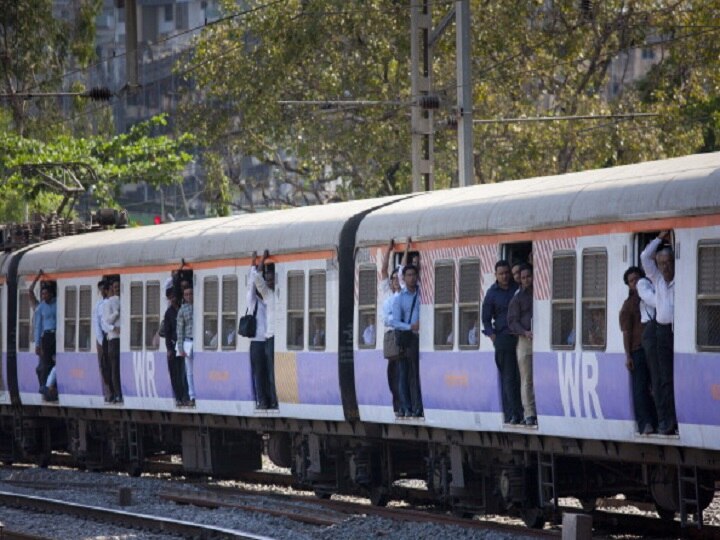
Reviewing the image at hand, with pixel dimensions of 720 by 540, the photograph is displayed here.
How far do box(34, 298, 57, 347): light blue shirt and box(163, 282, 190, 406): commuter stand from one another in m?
4.07

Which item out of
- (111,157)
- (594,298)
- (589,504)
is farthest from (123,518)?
(111,157)

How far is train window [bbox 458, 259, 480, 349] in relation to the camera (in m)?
17.5

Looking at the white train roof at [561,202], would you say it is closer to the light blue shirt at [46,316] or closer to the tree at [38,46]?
the light blue shirt at [46,316]

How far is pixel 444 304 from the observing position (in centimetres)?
1814

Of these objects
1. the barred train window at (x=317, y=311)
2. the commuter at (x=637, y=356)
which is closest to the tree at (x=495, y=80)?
the barred train window at (x=317, y=311)

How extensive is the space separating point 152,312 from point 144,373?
87 centimetres

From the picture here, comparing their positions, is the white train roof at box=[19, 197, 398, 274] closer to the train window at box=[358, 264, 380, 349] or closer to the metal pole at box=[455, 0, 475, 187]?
the train window at box=[358, 264, 380, 349]

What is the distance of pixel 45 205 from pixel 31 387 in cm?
2659

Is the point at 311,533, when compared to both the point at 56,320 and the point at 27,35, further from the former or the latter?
the point at 27,35

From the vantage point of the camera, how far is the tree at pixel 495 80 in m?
43.6

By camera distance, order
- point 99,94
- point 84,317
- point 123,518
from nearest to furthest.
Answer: point 123,518
point 84,317
point 99,94

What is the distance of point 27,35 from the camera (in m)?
54.7

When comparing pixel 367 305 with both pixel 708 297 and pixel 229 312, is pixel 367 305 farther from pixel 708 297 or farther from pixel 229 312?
pixel 708 297

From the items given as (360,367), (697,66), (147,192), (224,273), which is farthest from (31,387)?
(147,192)
